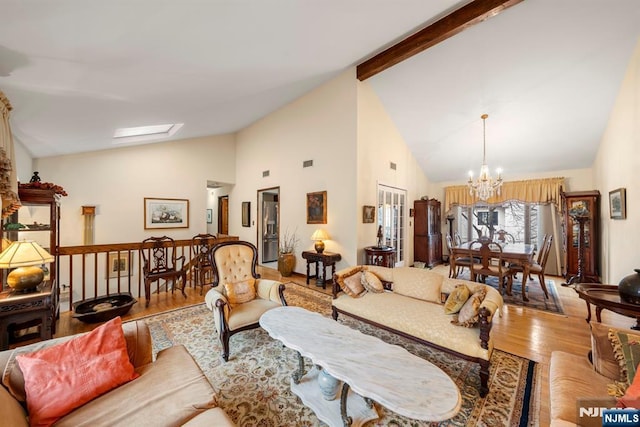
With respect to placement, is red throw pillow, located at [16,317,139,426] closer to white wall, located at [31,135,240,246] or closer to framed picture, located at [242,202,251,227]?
white wall, located at [31,135,240,246]

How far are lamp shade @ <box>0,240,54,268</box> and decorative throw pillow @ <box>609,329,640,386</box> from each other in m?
4.47

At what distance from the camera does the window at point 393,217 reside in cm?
542

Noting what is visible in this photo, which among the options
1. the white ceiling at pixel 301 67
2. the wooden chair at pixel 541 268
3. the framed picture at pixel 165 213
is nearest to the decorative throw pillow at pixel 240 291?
the white ceiling at pixel 301 67

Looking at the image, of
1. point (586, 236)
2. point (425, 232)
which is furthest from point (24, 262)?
point (586, 236)

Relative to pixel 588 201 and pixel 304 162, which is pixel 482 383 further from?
pixel 588 201

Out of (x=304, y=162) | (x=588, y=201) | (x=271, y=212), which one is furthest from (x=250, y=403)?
(x=588, y=201)

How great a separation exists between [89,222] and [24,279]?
3.75m

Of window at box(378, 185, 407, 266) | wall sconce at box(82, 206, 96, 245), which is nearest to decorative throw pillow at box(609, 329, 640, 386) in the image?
window at box(378, 185, 407, 266)

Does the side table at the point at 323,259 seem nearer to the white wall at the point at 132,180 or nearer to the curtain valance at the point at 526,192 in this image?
the white wall at the point at 132,180

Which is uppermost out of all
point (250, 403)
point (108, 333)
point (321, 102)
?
point (321, 102)

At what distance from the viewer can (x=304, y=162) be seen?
5.48 metres

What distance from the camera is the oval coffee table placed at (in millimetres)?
1226

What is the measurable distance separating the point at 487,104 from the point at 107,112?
6143 mm

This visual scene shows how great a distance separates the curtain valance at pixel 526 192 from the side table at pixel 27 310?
7.84 metres
